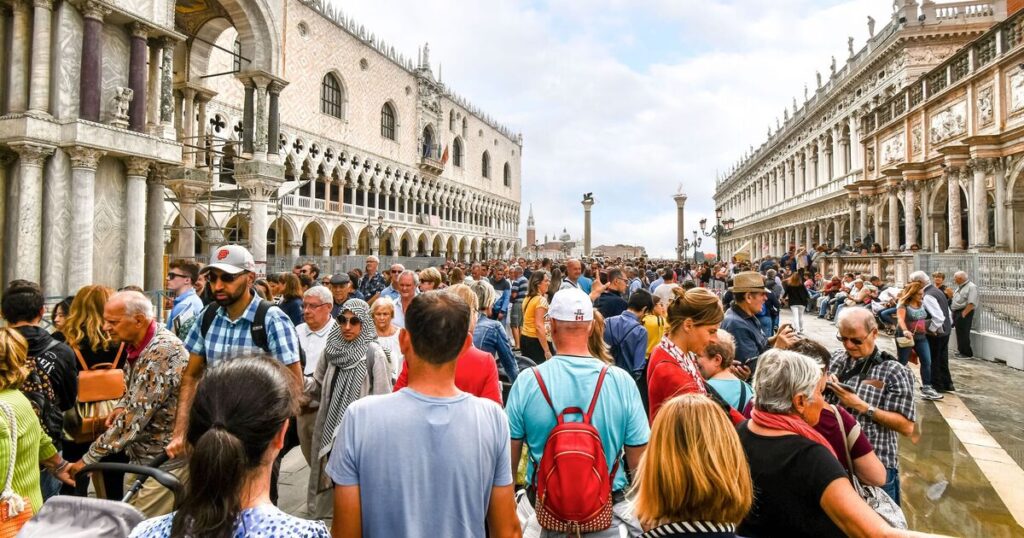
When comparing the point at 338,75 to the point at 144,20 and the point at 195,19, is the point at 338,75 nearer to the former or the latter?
the point at 195,19

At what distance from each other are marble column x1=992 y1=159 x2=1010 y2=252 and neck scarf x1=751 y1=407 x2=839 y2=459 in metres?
17.4

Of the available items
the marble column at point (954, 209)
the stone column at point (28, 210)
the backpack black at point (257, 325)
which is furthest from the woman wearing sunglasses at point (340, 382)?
the marble column at point (954, 209)

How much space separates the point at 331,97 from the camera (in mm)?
31109

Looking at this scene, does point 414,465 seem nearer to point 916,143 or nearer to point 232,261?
point 232,261

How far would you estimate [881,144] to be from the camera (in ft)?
70.2

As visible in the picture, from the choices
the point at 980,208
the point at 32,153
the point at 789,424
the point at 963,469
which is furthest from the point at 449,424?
the point at 980,208

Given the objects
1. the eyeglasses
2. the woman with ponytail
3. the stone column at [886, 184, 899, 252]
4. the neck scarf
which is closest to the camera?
the woman with ponytail

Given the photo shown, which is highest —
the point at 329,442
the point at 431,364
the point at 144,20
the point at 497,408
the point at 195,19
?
the point at 195,19

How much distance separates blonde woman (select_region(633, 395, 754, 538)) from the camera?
1.63 metres

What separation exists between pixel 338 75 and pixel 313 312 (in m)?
30.5

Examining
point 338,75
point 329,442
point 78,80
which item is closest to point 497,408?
point 329,442

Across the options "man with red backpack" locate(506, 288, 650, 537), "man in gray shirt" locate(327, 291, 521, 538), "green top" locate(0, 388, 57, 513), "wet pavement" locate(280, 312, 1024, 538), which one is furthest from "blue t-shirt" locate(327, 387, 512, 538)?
Answer: "wet pavement" locate(280, 312, 1024, 538)

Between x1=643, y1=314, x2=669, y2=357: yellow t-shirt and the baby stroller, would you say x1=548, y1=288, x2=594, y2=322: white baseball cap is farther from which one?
x1=643, y1=314, x2=669, y2=357: yellow t-shirt

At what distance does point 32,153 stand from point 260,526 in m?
10.2
